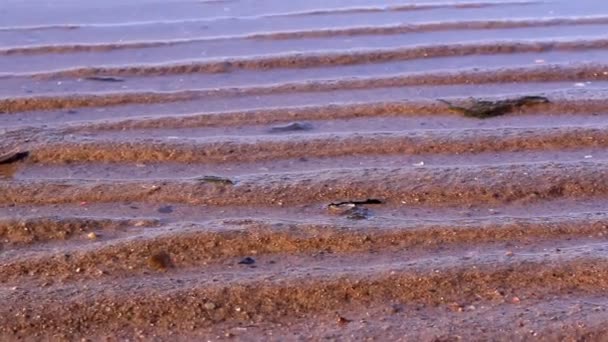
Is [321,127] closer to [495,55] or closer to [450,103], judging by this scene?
[450,103]

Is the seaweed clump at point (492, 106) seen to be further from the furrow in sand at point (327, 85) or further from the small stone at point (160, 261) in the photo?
the small stone at point (160, 261)

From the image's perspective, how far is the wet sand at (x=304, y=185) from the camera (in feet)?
14.5

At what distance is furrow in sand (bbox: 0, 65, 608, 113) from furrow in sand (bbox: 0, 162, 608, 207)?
177 centimetres

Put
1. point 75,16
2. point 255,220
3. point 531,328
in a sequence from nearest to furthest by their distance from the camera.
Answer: point 531,328 → point 255,220 → point 75,16

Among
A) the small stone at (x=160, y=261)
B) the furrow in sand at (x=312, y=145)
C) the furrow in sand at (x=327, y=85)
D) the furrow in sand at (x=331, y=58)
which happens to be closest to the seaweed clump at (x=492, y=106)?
the furrow in sand at (x=312, y=145)

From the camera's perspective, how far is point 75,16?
424 inches

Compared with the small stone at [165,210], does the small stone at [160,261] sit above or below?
below

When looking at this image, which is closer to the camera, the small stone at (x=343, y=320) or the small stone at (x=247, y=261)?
the small stone at (x=343, y=320)

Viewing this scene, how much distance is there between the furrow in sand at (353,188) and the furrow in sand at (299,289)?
773 millimetres

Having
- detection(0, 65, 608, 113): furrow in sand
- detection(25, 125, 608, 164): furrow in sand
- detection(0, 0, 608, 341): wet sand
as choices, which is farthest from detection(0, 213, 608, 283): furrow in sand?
detection(0, 65, 608, 113): furrow in sand

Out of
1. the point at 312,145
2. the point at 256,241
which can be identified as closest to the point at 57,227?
the point at 256,241

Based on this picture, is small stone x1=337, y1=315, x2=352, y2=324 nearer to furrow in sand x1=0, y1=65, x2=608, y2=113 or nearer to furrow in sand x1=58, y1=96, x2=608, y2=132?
furrow in sand x1=58, y1=96, x2=608, y2=132

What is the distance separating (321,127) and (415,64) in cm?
187

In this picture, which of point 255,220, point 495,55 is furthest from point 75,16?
point 255,220
